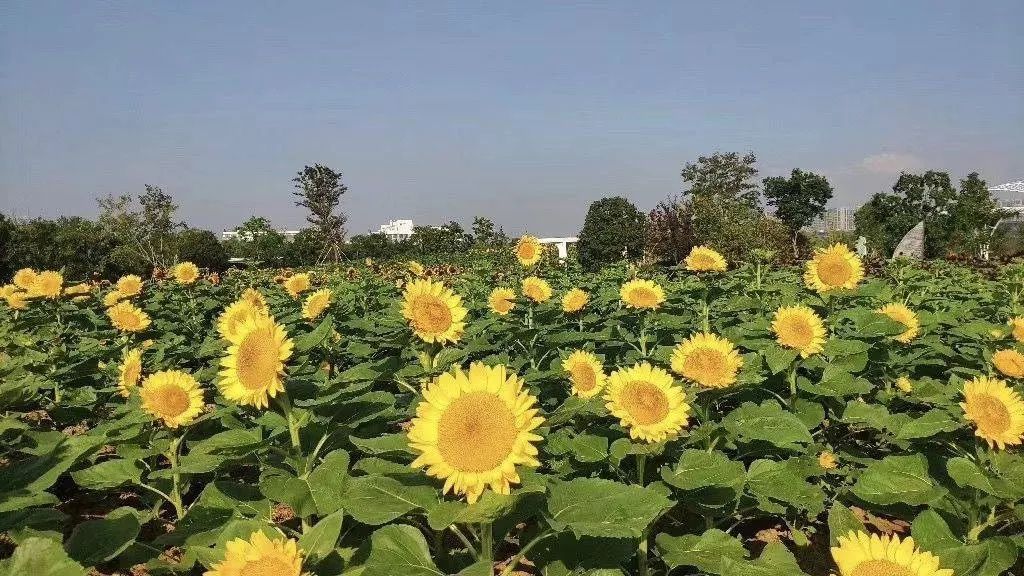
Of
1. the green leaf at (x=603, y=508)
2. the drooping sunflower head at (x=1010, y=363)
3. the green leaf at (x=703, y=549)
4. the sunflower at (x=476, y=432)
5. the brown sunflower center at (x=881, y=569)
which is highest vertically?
the sunflower at (x=476, y=432)

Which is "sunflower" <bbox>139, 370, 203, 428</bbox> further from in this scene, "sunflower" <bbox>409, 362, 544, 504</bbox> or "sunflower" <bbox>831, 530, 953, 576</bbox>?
"sunflower" <bbox>831, 530, 953, 576</bbox>

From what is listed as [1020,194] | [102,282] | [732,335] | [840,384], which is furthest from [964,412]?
[1020,194]

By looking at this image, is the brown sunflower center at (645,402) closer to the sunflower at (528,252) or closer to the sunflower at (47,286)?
the sunflower at (528,252)

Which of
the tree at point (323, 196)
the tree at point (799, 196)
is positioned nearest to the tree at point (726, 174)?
the tree at point (799, 196)

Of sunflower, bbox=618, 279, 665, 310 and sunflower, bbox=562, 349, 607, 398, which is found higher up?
sunflower, bbox=618, 279, 665, 310

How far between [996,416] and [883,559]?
1185 millimetres

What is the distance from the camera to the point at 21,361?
370cm

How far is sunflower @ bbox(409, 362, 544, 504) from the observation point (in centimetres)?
142

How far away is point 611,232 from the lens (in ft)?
77.7

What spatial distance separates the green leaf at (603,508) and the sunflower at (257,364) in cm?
96

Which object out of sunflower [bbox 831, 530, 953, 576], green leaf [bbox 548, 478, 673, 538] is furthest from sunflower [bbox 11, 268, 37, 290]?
sunflower [bbox 831, 530, 953, 576]

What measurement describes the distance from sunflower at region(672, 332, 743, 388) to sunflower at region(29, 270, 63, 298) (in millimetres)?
5240

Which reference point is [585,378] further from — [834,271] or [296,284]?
[296,284]

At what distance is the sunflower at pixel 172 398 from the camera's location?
2.66 metres
